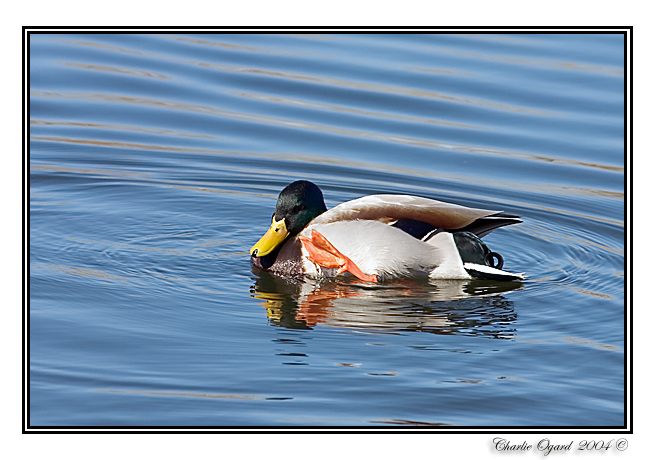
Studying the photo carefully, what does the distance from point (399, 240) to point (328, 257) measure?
2.04 ft

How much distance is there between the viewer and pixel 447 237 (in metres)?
8.10

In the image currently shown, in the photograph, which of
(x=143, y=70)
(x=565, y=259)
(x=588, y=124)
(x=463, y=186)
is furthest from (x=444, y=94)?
(x=565, y=259)

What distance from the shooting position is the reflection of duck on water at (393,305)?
280 inches

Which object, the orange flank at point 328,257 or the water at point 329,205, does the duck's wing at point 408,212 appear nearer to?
the orange flank at point 328,257

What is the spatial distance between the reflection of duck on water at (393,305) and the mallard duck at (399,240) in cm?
14

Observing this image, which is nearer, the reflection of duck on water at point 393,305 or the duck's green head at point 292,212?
the reflection of duck on water at point 393,305

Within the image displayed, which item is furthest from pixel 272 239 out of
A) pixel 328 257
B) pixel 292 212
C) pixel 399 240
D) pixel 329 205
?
pixel 329 205

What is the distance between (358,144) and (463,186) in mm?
1810

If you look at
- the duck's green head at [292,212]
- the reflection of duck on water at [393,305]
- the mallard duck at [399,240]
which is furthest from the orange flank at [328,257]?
the duck's green head at [292,212]

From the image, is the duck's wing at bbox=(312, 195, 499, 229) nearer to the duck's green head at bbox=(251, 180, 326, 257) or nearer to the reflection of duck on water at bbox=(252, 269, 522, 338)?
the duck's green head at bbox=(251, 180, 326, 257)

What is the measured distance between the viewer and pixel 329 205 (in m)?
10.3

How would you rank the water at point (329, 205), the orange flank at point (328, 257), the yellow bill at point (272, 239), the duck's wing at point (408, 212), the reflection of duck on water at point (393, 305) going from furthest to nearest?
1. the yellow bill at point (272, 239)
2. the orange flank at point (328, 257)
3. the duck's wing at point (408, 212)
4. the reflection of duck on water at point (393, 305)
5. the water at point (329, 205)

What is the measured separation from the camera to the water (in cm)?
599

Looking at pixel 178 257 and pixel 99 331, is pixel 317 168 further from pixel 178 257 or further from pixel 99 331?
pixel 99 331
